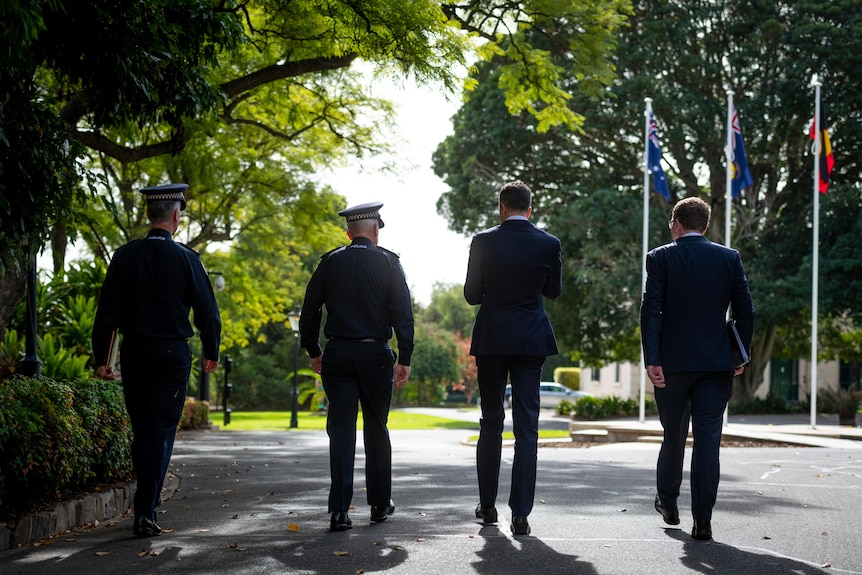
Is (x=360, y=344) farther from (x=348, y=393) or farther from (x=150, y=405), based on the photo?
(x=150, y=405)

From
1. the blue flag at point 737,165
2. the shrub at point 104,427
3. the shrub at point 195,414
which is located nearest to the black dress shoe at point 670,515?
the shrub at point 104,427

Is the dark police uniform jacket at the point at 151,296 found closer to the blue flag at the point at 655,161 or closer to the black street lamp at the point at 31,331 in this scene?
the black street lamp at the point at 31,331

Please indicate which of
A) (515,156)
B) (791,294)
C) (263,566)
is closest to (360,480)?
(263,566)

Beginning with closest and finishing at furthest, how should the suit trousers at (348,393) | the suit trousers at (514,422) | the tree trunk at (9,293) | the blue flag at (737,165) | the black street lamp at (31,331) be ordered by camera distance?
the suit trousers at (514,422)
the suit trousers at (348,393)
the black street lamp at (31,331)
the tree trunk at (9,293)
the blue flag at (737,165)

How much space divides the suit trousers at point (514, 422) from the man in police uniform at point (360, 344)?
0.53 meters

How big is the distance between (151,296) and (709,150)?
84.9 feet

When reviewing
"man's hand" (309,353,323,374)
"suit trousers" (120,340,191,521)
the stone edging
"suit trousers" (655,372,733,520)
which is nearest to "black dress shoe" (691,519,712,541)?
"suit trousers" (655,372,733,520)

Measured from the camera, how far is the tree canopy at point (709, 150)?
27.8m

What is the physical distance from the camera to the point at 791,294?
28047 mm

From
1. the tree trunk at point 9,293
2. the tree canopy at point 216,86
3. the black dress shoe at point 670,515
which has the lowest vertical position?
the black dress shoe at point 670,515

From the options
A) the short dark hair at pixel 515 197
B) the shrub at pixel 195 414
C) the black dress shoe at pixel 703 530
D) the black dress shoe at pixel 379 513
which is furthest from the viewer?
the shrub at pixel 195 414

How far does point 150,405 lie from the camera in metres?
6.03

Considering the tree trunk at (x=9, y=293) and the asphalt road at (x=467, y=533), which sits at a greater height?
the tree trunk at (x=9, y=293)

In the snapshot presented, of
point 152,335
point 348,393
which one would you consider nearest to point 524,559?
point 348,393
